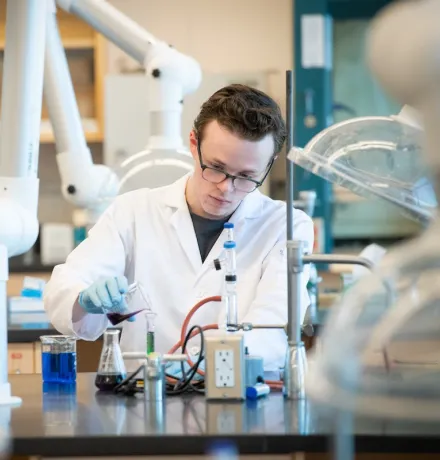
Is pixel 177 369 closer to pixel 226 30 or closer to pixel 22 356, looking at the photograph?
pixel 22 356

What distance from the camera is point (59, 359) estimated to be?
2.43m

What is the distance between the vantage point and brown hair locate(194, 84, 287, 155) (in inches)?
101

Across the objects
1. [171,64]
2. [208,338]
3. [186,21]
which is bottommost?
[208,338]

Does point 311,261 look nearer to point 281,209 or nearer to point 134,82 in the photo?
point 281,209

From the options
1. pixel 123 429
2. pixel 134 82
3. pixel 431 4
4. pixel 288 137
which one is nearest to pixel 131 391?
pixel 123 429

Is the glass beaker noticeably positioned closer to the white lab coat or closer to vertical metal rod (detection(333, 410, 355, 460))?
the white lab coat

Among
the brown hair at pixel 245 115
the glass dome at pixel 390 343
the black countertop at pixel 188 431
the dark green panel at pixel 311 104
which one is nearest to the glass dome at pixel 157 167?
the brown hair at pixel 245 115

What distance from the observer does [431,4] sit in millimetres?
1120

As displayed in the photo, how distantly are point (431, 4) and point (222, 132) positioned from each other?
4.83ft

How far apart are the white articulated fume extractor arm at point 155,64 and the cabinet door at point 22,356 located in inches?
38.1

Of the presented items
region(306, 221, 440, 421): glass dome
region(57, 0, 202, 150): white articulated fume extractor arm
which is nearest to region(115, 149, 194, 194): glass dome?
region(57, 0, 202, 150): white articulated fume extractor arm

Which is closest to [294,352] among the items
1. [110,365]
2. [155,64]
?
[110,365]

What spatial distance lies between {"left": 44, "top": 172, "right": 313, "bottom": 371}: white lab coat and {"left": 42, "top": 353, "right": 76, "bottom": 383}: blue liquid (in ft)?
0.46

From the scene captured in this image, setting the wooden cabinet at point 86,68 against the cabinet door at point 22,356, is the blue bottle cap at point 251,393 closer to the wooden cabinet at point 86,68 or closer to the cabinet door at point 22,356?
the cabinet door at point 22,356
